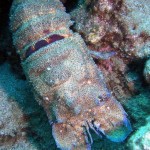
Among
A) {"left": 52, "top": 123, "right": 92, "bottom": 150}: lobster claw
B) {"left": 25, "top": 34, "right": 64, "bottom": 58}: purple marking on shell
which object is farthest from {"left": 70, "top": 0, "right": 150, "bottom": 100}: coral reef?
{"left": 52, "top": 123, "right": 92, "bottom": 150}: lobster claw

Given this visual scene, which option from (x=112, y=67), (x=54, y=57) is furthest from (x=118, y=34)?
(x=54, y=57)

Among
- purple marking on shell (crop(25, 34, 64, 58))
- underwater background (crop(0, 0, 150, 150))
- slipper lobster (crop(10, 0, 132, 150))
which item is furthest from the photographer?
underwater background (crop(0, 0, 150, 150))

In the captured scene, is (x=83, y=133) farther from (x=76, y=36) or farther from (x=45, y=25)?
(x=45, y=25)

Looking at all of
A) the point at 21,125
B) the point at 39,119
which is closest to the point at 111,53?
the point at 39,119

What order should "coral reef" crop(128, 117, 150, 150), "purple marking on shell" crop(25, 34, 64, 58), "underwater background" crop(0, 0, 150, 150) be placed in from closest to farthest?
"coral reef" crop(128, 117, 150, 150) < "purple marking on shell" crop(25, 34, 64, 58) < "underwater background" crop(0, 0, 150, 150)

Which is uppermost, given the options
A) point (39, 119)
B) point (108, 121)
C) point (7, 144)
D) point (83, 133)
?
point (108, 121)

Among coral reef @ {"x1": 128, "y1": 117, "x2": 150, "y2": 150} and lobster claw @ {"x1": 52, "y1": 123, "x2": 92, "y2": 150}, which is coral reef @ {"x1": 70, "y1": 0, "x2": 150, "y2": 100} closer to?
lobster claw @ {"x1": 52, "y1": 123, "x2": 92, "y2": 150}

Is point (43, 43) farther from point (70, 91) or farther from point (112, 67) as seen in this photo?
point (112, 67)
